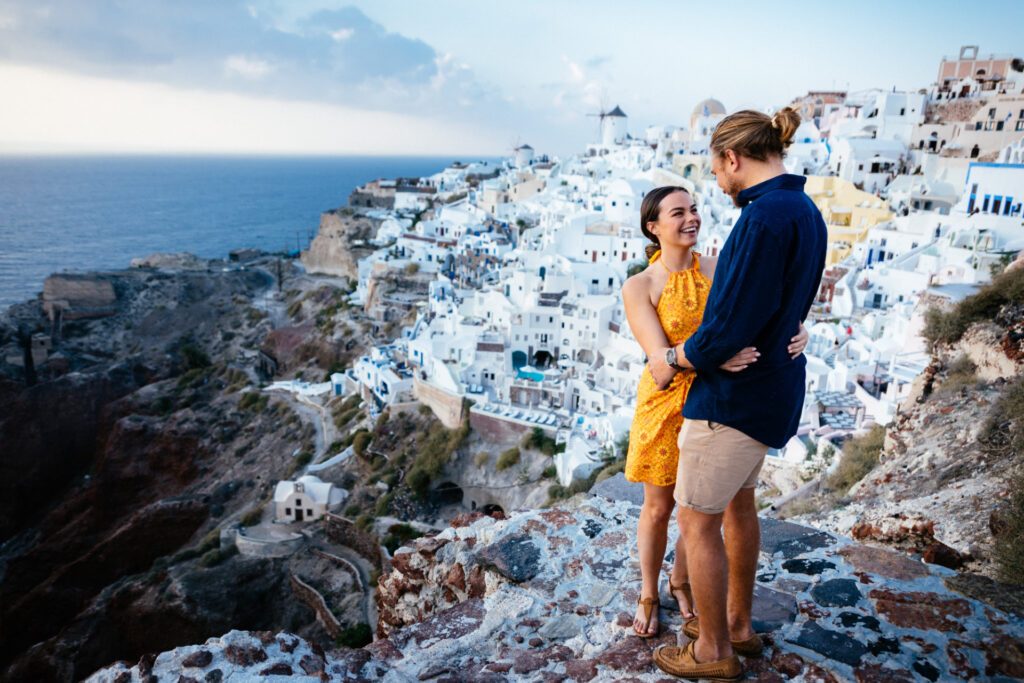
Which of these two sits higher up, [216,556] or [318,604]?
[318,604]

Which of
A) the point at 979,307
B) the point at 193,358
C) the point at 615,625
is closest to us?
the point at 615,625

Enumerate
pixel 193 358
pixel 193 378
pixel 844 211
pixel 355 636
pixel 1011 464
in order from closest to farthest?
pixel 1011 464 < pixel 355 636 < pixel 844 211 < pixel 193 378 < pixel 193 358

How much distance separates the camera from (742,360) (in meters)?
1.95

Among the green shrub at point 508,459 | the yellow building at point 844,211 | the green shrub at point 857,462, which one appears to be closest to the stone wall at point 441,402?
the green shrub at point 508,459

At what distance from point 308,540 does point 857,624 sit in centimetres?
1723

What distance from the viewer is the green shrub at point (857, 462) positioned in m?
7.27

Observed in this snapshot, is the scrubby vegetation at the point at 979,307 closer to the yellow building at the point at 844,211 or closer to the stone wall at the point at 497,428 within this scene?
the stone wall at the point at 497,428

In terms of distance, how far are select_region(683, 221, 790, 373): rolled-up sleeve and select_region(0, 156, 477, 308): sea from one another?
133 ft

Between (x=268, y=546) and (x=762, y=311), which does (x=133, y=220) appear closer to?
(x=268, y=546)

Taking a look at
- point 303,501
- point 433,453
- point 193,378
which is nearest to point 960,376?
point 433,453

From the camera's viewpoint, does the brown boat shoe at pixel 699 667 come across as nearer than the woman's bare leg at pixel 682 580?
Yes

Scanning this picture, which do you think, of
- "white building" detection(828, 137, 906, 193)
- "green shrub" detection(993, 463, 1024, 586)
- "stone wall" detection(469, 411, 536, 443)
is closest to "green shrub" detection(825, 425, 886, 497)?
"green shrub" detection(993, 463, 1024, 586)

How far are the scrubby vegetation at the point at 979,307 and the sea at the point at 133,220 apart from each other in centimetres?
3987

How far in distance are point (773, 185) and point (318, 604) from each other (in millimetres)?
16061
